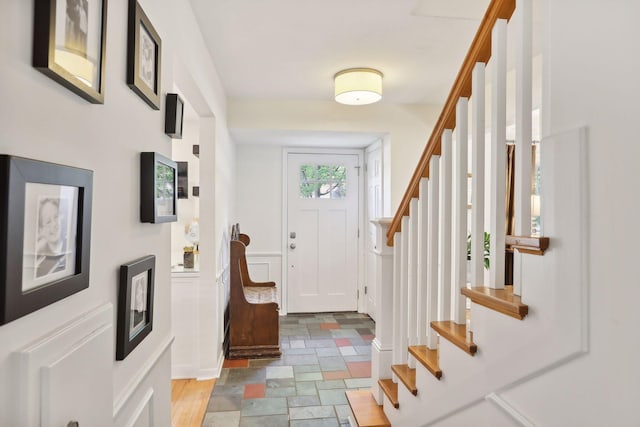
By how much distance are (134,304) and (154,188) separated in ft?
1.20

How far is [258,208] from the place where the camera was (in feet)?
15.1

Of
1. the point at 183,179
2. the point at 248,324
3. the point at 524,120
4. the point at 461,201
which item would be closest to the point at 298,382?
the point at 248,324

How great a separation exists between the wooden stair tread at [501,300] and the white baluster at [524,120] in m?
0.05

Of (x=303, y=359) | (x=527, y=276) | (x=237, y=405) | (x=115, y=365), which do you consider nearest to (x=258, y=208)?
(x=303, y=359)

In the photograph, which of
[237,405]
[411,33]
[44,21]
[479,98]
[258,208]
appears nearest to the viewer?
[44,21]

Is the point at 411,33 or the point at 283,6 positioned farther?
the point at 411,33

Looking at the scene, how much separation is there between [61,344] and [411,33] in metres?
2.35

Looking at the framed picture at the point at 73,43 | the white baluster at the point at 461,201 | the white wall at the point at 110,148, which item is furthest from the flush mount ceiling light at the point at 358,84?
the framed picture at the point at 73,43

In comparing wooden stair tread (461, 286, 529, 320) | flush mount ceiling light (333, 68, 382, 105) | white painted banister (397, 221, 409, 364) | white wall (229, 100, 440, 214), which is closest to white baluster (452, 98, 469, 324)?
wooden stair tread (461, 286, 529, 320)

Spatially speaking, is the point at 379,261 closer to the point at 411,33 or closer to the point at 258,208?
the point at 411,33

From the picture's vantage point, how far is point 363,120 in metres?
3.71

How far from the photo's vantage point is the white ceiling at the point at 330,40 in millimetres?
2008

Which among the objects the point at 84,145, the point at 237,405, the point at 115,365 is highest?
the point at 84,145

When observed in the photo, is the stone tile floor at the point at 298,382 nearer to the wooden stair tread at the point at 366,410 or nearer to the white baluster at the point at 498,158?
the wooden stair tread at the point at 366,410
